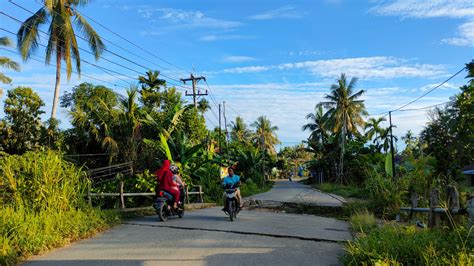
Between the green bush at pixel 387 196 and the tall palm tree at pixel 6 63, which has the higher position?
the tall palm tree at pixel 6 63

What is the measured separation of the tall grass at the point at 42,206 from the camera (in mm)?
6914

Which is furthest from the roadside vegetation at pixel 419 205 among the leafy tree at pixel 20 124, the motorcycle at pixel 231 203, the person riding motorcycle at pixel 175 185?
the leafy tree at pixel 20 124

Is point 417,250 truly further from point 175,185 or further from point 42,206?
point 42,206

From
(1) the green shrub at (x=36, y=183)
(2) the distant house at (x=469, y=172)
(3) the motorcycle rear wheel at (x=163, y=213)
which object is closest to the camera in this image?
(1) the green shrub at (x=36, y=183)

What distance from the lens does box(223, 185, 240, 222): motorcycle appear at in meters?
11.4

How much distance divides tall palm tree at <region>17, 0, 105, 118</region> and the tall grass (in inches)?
622

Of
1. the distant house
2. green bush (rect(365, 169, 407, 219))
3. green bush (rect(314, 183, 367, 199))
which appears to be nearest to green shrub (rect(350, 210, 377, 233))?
green bush (rect(365, 169, 407, 219))

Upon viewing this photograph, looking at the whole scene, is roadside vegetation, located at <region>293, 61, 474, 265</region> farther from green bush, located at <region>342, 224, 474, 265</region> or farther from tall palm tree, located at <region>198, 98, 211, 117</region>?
tall palm tree, located at <region>198, 98, 211, 117</region>

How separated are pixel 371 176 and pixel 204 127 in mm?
12839

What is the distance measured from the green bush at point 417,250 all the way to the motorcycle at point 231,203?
5347 millimetres

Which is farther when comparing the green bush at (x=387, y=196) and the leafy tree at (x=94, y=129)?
the leafy tree at (x=94, y=129)

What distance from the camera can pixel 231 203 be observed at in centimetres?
1155

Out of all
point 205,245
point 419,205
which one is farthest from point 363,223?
point 205,245

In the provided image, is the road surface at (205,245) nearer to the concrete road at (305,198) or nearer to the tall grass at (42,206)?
the tall grass at (42,206)
